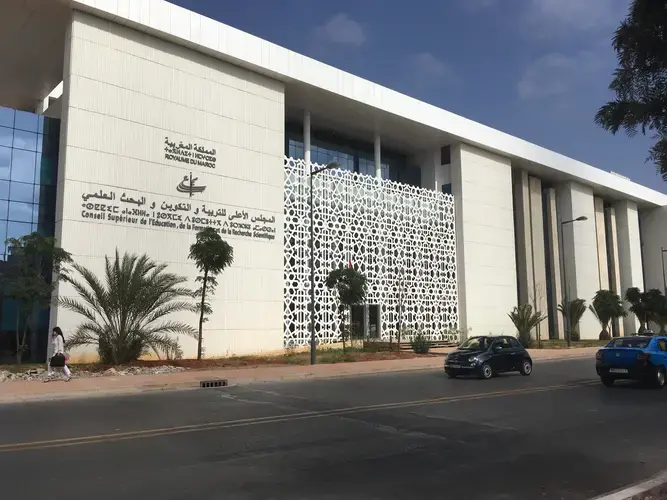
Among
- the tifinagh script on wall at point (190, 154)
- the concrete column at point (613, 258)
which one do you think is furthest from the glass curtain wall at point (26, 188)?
the concrete column at point (613, 258)

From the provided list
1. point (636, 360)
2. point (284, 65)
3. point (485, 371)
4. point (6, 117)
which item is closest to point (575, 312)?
point (284, 65)

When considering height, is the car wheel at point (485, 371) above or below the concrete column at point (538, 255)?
below

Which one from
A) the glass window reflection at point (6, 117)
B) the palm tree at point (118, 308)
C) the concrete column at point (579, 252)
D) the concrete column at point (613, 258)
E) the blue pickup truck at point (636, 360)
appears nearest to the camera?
the blue pickup truck at point (636, 360)

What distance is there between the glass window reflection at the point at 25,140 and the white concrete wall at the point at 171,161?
269cm

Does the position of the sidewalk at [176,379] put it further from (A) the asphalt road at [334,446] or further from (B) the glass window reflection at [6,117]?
(B) the glass window reflection at [6,117]

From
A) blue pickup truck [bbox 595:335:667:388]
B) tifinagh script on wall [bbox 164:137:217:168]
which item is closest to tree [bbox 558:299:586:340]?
blue pickup truck [bbox 595:335:667:388]

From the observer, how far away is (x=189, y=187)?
90.1 ft

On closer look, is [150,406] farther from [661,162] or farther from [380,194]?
[380,194]

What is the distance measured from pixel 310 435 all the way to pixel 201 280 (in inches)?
710

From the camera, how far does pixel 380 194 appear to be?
37.7 m

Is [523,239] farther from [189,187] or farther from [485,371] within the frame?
[485,371]

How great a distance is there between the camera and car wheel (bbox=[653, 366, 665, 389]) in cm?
1588

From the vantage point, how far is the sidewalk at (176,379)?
591 inches

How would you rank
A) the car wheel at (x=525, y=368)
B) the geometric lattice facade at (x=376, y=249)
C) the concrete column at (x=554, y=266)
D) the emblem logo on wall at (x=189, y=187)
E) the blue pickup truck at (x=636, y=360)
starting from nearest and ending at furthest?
the blue pickup truck at (x=636, y=360)
the car wheel at (x=525, y=368)
the emblem logo on wall at (x=189, y=187)
the geometric lattice facade at (x=376, y=249)
the concrete column at (x=554, y=266)
